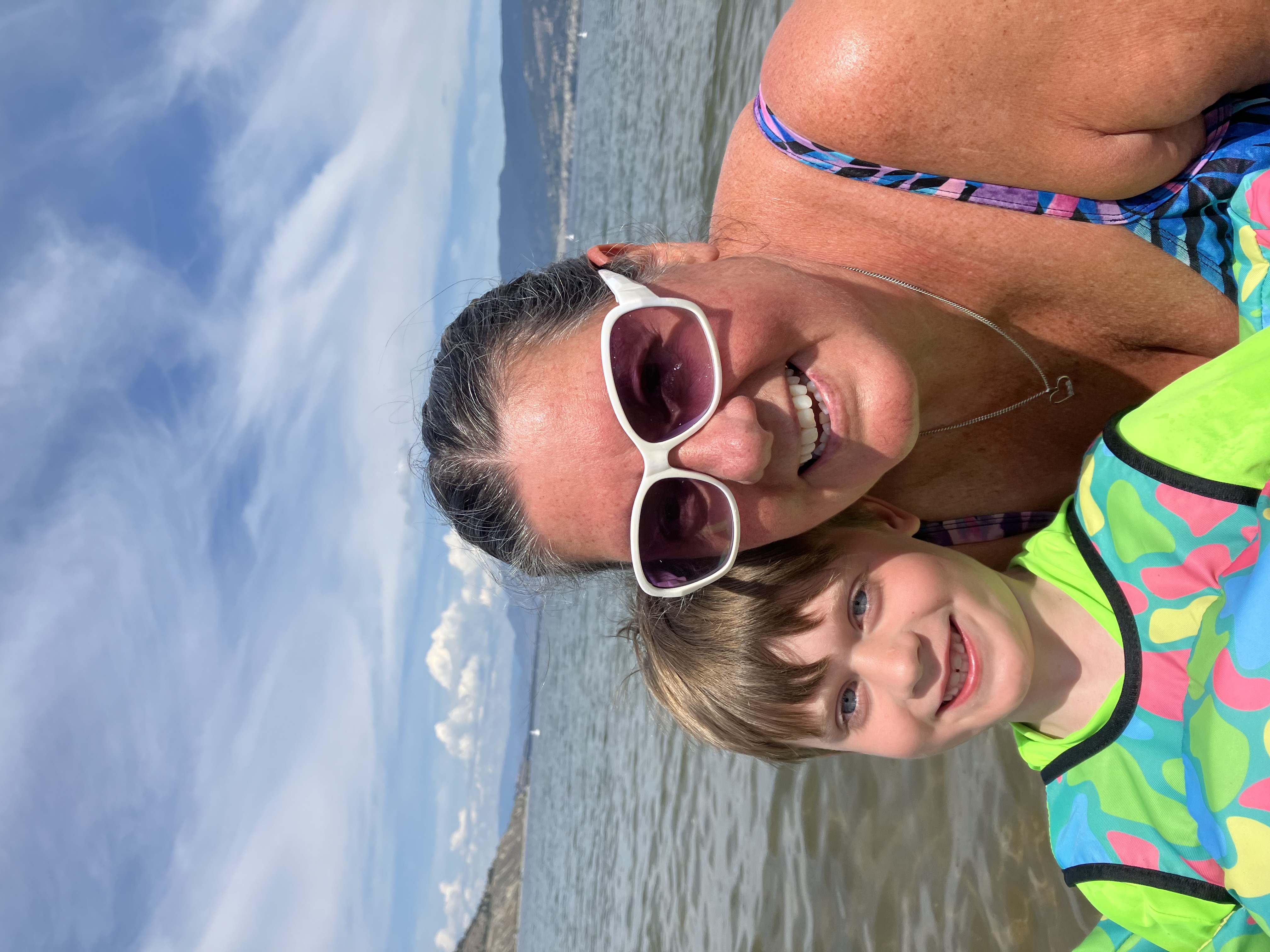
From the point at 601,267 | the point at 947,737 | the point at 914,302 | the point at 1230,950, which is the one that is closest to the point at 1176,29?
the point at 914,302

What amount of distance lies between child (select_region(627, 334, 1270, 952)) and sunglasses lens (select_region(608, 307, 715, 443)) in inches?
33.2

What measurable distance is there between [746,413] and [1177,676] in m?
1.46

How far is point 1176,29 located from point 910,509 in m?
1.91

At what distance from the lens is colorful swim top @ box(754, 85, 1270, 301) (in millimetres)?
2514

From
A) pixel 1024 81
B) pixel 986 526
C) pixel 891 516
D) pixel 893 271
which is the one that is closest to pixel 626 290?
pixel 893 271

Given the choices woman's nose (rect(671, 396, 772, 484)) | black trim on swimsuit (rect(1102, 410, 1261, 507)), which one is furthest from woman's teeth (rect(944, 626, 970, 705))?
woman's nose (rect(671, 396, 772, 484))

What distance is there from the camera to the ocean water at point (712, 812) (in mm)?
4250

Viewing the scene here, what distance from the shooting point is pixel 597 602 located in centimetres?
2297

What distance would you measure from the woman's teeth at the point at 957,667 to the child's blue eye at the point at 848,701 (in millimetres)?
330

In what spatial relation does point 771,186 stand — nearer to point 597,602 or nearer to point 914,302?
point 914,302

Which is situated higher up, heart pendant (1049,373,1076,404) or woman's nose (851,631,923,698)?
heart pendant (1049,373,1076,404)

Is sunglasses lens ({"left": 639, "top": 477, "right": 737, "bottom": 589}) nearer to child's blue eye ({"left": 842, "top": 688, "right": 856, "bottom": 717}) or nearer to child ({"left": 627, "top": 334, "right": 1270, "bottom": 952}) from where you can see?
child ({"left": 627, "top": 334, "right": 1270, "bottom": 952})

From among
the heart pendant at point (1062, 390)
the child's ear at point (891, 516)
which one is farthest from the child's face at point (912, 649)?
the heart pendant at point (1062, 390)

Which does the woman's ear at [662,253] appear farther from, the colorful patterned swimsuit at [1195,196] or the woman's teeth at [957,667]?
the woman's teeth at [957,667]
